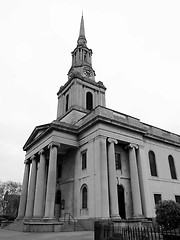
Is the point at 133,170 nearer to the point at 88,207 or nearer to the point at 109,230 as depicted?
the point at 88,207

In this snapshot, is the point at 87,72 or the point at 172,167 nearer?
the point at 172,167

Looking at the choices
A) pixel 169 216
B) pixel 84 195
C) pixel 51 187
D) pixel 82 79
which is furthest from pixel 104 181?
pixel 82 79

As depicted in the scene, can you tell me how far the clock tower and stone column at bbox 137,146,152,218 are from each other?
29.6ft

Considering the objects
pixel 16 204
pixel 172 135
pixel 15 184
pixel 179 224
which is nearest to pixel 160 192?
pixel 172 135

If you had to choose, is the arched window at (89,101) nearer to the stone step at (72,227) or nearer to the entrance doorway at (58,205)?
the entrance doorway at (58,205)

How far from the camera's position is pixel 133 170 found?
20969 mm

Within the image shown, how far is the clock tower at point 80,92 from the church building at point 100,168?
82 centimetres

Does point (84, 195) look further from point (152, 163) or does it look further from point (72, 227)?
point (152, 163)

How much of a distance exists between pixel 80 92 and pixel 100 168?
1459cm

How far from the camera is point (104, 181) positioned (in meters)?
17.5

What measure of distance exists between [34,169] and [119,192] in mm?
10239

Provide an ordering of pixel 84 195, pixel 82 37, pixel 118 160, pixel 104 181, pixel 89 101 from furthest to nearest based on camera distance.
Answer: pixel 82 37 < pixel 89 101 < pixel 118 160 < pixel 84 195 < pixel 104 181

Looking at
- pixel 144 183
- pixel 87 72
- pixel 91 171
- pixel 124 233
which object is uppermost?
pixel 87 72

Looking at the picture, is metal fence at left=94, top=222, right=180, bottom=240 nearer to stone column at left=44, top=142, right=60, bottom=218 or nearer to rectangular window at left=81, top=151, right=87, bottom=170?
stone column at left=44, top=142, right=60, bottom=218
